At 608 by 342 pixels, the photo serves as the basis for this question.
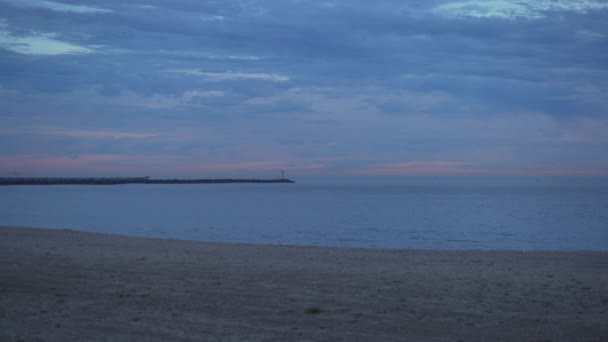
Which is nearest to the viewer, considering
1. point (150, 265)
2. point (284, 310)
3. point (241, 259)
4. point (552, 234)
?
point (284, 310)

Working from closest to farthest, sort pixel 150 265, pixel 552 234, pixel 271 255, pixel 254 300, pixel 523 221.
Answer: pixel 254 300 → pixel 150 265 → pixel 271 255 → pixel 552 234 → pixel 523 221

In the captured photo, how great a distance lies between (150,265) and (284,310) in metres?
5.55

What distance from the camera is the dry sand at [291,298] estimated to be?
26.8 feet

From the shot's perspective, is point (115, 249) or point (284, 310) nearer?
point (284, 310)

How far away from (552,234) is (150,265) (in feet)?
108

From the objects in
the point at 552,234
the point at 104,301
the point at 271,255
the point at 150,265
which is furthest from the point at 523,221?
the point at 104,301

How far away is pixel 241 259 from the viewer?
15805 millimetres

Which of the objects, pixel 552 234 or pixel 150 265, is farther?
pixel 552 234

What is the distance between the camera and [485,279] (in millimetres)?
12438

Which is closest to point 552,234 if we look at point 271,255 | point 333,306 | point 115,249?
point 271,255

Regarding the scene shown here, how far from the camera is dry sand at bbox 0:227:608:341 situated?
8.16 metres

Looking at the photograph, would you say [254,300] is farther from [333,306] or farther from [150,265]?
[150,265]

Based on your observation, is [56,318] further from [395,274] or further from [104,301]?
[395,274]

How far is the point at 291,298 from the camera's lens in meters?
10.2
